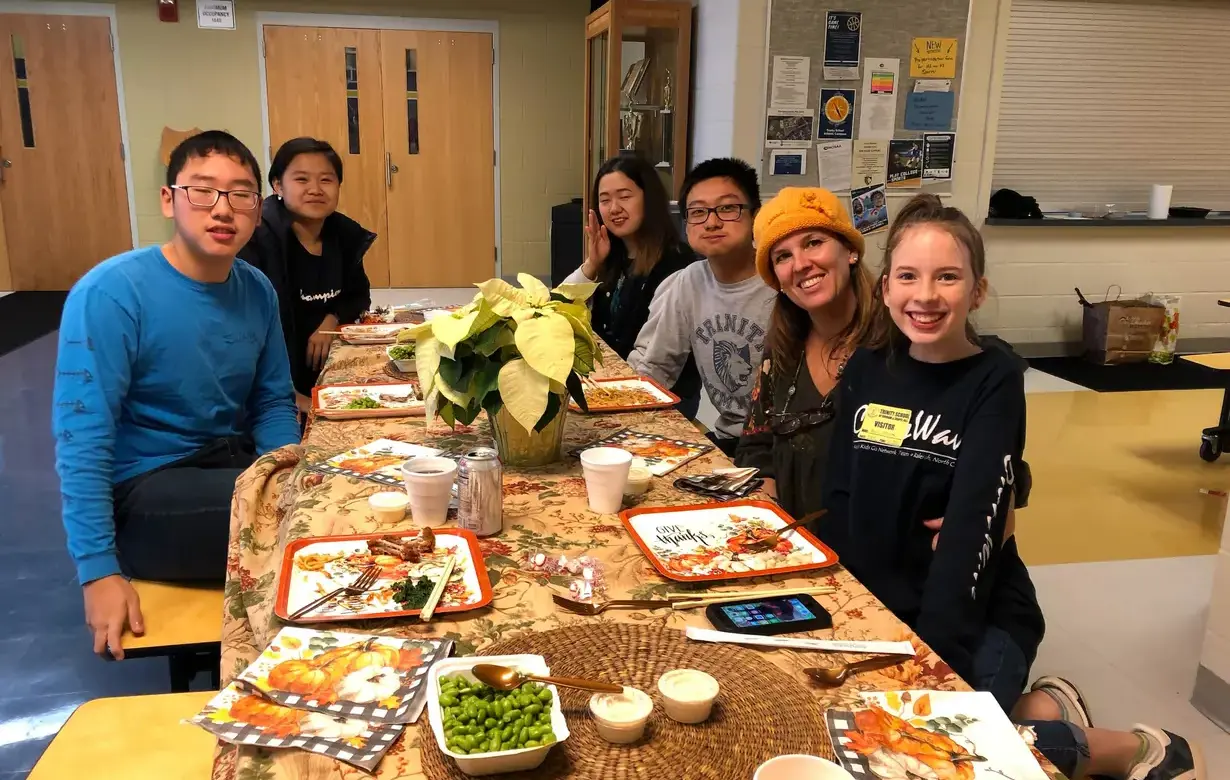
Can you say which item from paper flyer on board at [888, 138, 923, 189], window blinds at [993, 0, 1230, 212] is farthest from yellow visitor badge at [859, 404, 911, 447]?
window blinds at [993, 0, 1230, 212]

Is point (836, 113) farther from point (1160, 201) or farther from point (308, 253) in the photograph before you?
point (308, 253)

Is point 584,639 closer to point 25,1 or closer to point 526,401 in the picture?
point 526,401

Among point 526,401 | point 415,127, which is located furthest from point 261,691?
point 415,127

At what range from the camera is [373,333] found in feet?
9.30

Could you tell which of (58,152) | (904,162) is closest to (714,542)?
(904,162)

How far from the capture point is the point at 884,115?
4.69 metres

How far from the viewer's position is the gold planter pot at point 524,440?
5.20ft

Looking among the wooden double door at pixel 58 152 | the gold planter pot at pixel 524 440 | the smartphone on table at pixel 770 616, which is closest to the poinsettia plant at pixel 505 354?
the gold planter pot at pixel 524 440

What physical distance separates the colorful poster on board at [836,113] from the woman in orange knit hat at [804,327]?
301 centimetres

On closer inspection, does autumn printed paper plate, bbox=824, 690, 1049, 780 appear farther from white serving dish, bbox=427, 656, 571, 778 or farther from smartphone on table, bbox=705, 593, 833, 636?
white serving dish, bbox=427, 656, 571, 778

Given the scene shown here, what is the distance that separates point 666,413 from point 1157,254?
5181mm

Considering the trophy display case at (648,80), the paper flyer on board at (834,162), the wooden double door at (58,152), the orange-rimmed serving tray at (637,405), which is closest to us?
the orange-rimmed serving tray at (637,405)

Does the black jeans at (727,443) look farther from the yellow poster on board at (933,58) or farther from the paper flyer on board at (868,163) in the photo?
the yellow poster on board at (933,58)

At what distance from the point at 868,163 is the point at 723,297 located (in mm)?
2734
